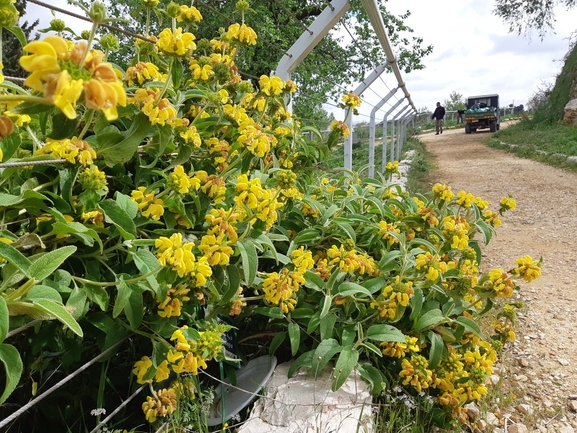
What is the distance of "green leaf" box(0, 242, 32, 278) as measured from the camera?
70 cm

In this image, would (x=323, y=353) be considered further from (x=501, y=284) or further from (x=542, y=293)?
(x=542, y=293)

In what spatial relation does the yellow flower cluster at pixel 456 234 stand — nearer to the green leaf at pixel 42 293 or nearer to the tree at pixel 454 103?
the green leaf at pixel 42 293

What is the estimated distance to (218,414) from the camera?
4.39 ft

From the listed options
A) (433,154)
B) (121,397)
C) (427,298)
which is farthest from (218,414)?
(433,154)

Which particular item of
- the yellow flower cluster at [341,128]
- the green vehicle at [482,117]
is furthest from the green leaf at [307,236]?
the green vehicle at [482,117]

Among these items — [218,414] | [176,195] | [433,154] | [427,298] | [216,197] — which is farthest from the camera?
[433,154]

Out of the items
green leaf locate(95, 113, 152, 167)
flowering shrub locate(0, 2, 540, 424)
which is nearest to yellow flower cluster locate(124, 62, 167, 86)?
flowering shrub locate(0, 2, 540, 424)

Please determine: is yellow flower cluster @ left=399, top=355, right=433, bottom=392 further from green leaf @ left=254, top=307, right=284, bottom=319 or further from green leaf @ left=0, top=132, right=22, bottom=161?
green leaf @ left=0, top=132, right=22, bottom=161

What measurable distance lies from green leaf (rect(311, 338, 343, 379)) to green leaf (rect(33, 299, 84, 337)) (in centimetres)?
75

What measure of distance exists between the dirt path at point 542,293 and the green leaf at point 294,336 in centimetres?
80

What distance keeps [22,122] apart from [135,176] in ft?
1.10

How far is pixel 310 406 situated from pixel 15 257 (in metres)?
0.88

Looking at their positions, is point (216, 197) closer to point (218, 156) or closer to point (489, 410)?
point (218, 156)

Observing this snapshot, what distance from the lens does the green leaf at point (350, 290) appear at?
4.35ft
